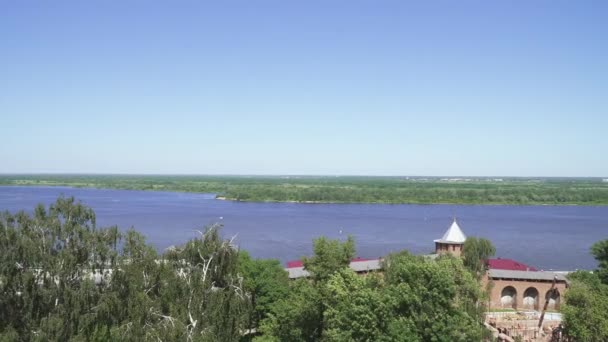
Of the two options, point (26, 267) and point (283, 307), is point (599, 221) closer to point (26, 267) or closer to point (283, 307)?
point (283, 307)

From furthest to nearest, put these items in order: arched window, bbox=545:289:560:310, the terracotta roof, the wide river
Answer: the wide river < the terracotta roof < arched window, bbox=545:289:560:310

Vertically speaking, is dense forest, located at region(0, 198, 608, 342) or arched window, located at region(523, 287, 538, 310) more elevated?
dense forest, located at region(0, 198, 608, 342)

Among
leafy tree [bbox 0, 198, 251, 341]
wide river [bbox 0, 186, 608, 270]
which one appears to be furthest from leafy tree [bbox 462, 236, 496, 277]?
leafy tree [bbox 0, 198, 251, 341]

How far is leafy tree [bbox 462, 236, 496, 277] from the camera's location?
105ft

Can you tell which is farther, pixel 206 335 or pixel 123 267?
pixel 123 267

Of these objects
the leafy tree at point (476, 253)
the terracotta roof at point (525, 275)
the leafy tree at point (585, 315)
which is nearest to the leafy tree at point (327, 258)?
the leafy tree at point (585, 315)

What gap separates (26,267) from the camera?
15.5 metres

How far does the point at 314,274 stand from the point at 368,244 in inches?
1381

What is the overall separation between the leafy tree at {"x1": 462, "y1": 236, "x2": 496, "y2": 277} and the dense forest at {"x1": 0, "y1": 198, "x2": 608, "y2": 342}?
12.2m

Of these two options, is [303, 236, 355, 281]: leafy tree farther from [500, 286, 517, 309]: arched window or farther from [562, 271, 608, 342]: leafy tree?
[500, 286, 517, 309]: arched window

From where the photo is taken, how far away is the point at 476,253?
32.0 metres

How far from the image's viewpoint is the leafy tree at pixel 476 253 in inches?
1257

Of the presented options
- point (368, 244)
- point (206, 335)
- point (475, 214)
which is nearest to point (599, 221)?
point (475, 214)

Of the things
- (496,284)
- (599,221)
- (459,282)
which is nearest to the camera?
(459,282)
